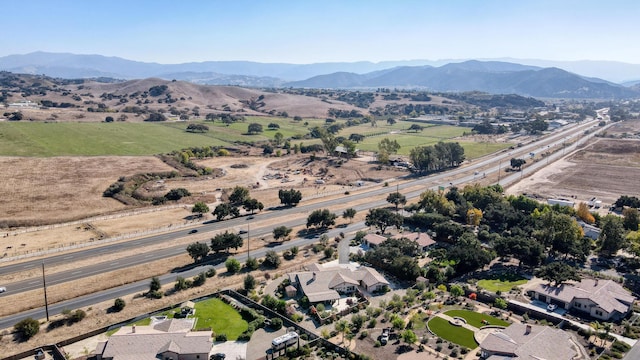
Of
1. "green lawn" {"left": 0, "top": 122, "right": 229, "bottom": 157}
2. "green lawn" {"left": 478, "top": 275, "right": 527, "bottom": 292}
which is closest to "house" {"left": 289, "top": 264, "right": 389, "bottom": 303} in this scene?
"green lawn" {"left": 478, "top": 275, "right": 527, "bottom": 292}

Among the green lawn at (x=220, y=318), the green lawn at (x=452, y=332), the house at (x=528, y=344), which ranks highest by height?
the house at (x=528, y=344)

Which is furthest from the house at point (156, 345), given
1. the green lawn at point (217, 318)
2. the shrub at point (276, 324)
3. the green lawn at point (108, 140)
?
the green lawn at point (108, 140)

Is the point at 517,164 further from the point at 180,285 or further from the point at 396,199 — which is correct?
the point at 180,285

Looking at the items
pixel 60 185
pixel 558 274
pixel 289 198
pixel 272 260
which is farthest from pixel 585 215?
pixel 60 185

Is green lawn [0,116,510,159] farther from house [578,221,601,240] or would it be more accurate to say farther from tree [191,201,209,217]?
house [578,221,601,240]

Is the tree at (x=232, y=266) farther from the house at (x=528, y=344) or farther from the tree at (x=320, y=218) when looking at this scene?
the house at (x=528, y=344)

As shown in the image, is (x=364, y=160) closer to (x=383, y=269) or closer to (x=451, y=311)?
(x=383, y=269)
